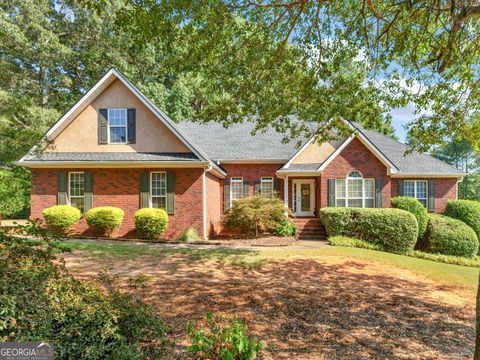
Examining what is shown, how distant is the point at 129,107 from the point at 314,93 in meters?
8.95

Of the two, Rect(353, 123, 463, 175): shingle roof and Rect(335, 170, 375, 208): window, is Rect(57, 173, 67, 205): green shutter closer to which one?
Rect(335, 170, 375, 208): window

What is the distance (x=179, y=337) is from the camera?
397 cm

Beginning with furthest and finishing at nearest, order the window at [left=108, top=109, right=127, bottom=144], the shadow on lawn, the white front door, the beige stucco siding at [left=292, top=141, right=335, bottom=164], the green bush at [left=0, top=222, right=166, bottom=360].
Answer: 1. the white front door
2. the beige stucco siding at [left=292, top=141, right=335, bottom=164]
3. the window at [left=108, top=109, right=127, bottom=144]
4. the shadow on lawn
5. the green bush at [left=0, top=222, right=166, bottom=360]

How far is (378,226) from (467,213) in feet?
20.6

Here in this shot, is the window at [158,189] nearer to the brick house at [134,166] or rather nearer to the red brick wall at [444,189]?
the brick house at [134,166]

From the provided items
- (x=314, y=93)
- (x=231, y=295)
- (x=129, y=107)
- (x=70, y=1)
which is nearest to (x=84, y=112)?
(x=129, y=107)

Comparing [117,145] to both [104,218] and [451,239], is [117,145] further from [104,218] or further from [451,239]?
[451,239]

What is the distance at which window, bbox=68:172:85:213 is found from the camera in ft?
44.3

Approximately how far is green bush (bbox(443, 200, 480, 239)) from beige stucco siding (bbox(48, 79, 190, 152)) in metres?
14.9

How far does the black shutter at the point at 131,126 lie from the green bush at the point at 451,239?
15507 millimetres

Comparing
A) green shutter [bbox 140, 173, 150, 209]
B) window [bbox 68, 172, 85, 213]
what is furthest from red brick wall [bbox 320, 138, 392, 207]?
window [bbox 68, 172, 85, 213]

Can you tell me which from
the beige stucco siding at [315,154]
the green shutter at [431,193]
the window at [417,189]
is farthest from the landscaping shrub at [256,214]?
the green shutter at [431,193]

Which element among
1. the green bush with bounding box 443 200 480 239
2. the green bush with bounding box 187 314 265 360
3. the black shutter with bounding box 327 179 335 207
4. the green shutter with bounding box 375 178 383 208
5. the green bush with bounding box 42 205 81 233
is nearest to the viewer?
the green bush with bounding box 187 314 265 360

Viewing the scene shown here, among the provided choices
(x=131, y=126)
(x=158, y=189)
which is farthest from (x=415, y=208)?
(x=131, y=126)
